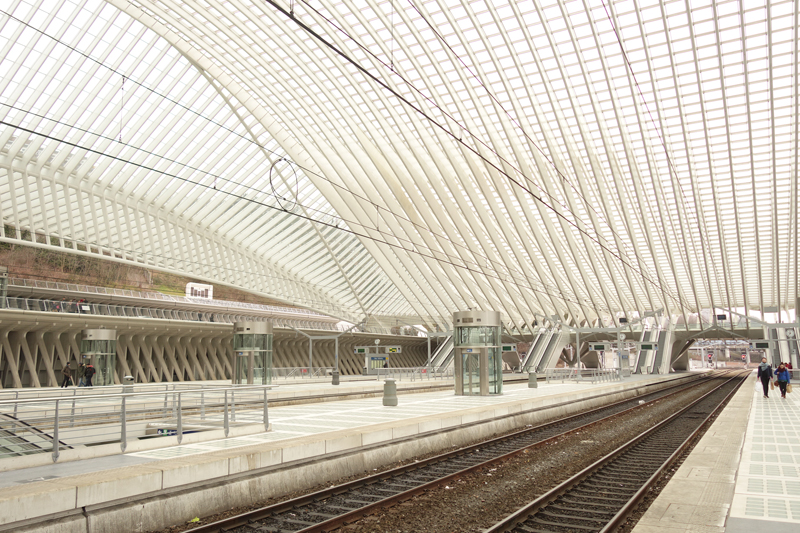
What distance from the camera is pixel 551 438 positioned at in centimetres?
1292

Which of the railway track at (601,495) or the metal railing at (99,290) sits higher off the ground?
the metal railing at (99,290)

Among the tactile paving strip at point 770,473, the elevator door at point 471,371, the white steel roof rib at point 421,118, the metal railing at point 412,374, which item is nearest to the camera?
the tactile paving strip at point 770,473

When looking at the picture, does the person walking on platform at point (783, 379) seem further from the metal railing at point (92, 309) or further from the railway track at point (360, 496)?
the metal railing at point (92, 309)

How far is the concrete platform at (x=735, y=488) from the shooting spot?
5.21m

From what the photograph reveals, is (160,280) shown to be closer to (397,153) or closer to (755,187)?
(397,153)

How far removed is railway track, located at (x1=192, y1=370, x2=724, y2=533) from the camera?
6.37m

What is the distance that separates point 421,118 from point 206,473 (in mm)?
24670

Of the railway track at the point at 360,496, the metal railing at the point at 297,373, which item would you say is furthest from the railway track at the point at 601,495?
the metal railing at the point at 297,373

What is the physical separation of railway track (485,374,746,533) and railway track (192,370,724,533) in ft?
5.42

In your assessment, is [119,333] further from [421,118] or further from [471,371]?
[471,371]

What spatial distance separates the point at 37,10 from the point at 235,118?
1281cm

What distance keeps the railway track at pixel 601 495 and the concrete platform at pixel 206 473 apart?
3.34m

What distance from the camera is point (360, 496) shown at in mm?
7801

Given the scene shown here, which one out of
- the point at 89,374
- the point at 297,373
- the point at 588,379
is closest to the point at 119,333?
the point at 297,373
